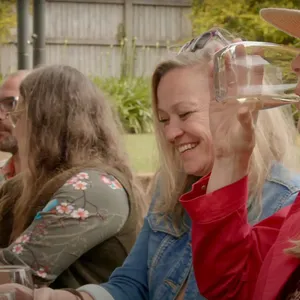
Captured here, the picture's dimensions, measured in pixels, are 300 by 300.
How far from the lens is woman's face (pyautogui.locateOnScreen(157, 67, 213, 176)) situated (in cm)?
206

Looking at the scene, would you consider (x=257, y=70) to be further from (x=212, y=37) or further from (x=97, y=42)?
(x=97, y=42)

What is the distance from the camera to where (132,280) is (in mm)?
2129

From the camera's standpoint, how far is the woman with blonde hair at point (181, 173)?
1992mm

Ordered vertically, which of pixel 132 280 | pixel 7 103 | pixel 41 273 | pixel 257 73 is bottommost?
pixel 41 273

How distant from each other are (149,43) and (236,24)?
9.32ft

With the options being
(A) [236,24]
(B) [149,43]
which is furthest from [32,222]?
(B) [149,43]

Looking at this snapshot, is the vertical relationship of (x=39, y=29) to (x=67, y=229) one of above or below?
above

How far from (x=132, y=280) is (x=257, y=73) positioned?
2.61ft

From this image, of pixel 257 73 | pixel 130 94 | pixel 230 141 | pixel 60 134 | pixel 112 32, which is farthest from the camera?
pixel 112 32

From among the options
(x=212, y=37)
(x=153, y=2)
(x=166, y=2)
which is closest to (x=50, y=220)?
(x=212, y=37)

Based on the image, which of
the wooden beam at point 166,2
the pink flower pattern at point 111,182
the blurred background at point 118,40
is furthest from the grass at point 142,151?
the pink flower pattern at point 111,182

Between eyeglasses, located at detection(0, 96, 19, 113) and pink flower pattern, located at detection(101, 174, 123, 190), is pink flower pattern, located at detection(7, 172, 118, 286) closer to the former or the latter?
pink flower pattern, located at detection(101, 174, 123, 190)

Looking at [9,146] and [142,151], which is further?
[142,151]

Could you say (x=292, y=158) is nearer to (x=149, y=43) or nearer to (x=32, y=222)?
(x=32, y=222)
